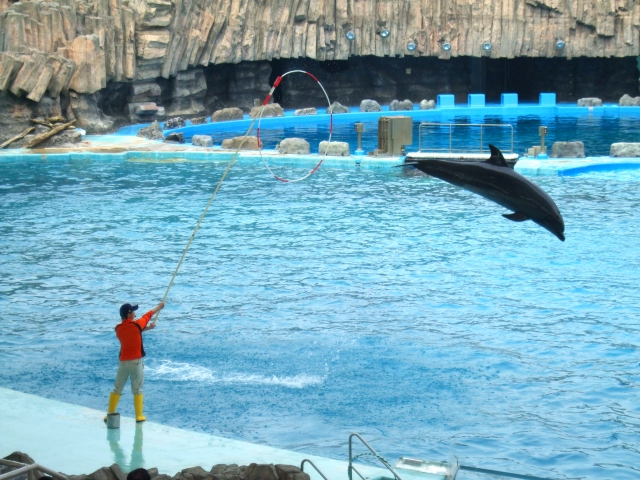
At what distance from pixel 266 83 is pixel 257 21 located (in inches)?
108

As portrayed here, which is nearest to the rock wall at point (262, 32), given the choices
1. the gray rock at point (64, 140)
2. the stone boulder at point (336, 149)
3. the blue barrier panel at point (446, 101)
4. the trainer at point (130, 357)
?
the gray rock at point (64, 140)

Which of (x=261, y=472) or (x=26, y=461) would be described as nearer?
(x=26, y=461)

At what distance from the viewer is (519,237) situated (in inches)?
420

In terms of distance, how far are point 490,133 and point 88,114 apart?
30.1 feet

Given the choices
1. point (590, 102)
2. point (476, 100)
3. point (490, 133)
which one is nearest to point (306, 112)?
point (476, 100)

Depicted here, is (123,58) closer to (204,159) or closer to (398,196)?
(204,159)

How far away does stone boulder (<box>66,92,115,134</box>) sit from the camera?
62.3 feet

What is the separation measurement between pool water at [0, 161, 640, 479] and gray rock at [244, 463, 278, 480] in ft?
3.86

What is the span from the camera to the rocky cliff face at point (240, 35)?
1853cm

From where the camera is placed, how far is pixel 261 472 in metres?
4.00

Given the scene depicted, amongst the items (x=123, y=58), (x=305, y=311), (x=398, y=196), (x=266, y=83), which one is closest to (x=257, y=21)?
(x=266, y=83)

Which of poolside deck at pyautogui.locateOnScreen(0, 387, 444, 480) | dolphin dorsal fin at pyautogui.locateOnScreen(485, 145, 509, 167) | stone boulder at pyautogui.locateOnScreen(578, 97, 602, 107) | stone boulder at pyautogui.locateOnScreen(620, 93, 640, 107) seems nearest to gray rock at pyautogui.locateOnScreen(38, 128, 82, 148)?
poolside deck at pyautogui.locateOnScreen(0, 387, 444, 480)

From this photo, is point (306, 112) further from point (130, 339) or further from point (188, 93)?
point (130, 339)

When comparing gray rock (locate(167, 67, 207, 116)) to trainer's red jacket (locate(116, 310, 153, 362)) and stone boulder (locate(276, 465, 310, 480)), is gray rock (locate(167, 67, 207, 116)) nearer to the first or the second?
trainer's red jacket (locate(116, 310, 153, 362))
